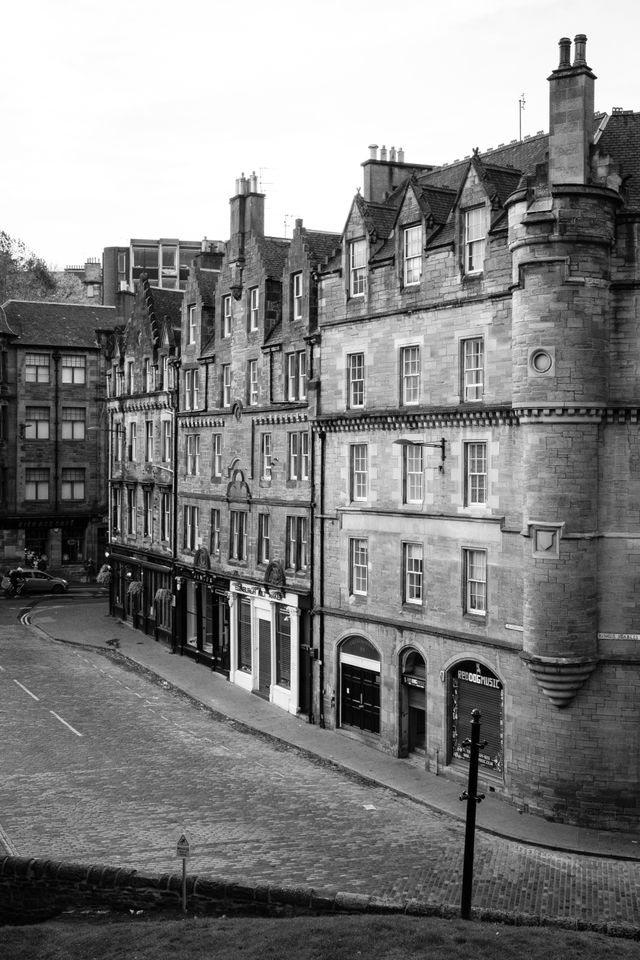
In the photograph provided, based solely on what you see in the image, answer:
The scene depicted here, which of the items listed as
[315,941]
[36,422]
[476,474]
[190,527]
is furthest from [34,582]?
[315,941]

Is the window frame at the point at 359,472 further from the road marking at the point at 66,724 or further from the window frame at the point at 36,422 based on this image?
the window frame at the point at 36,422

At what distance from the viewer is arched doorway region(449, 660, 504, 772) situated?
29.9 m

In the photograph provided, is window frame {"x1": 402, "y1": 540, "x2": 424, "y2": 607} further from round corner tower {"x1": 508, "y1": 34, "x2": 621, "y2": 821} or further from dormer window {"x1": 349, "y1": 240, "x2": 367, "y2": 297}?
dormer window {"x1": 349, "y1": 240, "x2": 367, "y2": 297}

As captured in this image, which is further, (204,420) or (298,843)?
(204,420)

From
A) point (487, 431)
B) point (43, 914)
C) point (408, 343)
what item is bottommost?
point (43, 914)

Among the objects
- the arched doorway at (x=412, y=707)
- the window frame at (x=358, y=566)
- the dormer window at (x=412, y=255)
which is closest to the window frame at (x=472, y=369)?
the dormer window at (x=412, y=255)

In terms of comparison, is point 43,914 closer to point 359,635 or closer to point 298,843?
point 298,843

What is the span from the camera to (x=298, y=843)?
26.0 metres

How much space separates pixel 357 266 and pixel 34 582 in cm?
4004

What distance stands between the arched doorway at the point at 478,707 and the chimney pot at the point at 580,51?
16350 millimetres

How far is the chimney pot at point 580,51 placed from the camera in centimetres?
2780

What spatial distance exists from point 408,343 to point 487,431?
460 cm

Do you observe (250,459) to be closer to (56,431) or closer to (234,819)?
(234,819)

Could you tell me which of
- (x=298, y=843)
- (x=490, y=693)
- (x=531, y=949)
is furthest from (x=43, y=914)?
(x=490, y=693)
